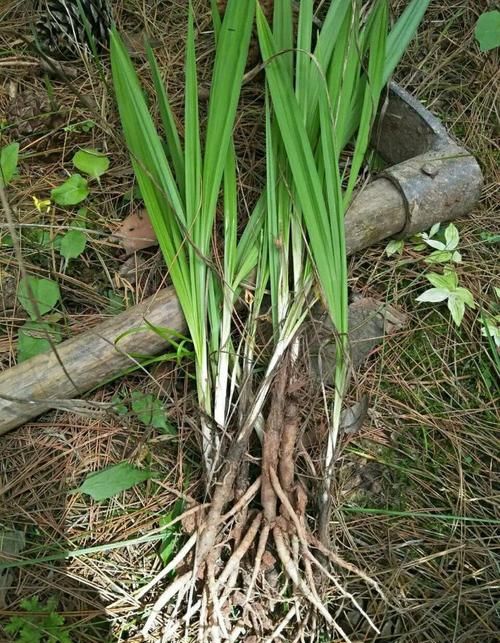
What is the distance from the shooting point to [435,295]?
60.9 inches

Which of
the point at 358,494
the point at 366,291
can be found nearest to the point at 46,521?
the point at 358,494

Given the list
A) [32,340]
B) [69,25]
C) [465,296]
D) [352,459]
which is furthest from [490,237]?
[69,25]

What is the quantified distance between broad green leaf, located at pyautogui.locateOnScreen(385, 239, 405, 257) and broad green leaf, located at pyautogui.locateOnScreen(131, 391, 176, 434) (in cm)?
72

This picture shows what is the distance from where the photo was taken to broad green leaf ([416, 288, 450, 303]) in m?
1.54

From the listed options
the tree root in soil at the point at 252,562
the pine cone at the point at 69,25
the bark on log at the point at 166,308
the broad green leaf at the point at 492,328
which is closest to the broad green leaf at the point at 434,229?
the bark on log at the point at 166,308

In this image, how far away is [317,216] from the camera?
138 centimetres

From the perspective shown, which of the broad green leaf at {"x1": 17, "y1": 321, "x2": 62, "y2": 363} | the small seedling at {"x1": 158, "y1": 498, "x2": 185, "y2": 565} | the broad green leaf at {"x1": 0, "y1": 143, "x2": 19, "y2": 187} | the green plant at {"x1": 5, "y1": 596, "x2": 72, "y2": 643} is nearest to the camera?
the green plant at {"x1": 5, "y1": 596, "x2": 72, "y2": 643}

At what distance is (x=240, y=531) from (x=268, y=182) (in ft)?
2.59

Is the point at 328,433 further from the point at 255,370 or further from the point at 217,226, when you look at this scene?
the point at 217,226

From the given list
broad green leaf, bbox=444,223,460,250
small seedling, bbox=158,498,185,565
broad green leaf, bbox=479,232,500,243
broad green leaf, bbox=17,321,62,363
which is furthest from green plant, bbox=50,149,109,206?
broad green leaf, bbox=479,232,500,243

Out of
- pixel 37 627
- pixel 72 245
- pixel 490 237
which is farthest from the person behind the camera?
pixel 490 237

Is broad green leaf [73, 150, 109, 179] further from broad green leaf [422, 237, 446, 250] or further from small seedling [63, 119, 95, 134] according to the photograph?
broad green leaf [422, 237, 446, 250]

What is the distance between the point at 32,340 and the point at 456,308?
1052mm

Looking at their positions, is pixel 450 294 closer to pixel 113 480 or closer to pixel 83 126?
pixel 113 480
